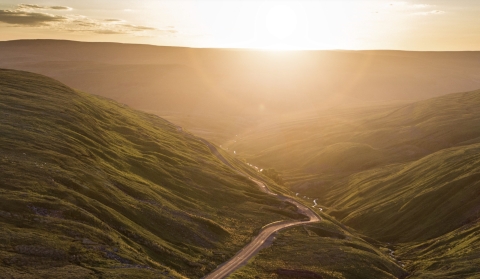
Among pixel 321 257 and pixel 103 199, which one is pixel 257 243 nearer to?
pixel 321 257

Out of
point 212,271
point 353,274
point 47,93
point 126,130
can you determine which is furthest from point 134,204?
point 47,93

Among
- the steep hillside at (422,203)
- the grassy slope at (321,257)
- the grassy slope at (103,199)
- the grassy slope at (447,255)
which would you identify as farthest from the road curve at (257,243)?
the grassy slope at (447,255)

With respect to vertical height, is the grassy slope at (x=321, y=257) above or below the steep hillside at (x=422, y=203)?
below

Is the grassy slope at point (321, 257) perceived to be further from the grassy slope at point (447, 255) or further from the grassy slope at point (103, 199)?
the grassy slope at point (103, 199)

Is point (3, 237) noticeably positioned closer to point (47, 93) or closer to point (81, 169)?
point (81, 169)

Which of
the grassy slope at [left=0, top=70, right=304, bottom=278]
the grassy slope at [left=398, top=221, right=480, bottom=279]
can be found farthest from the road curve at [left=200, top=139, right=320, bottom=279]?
the grassy slope at [left=398, top=221, right=480, bottom=279]

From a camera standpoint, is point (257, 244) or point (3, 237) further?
point (257, 244)

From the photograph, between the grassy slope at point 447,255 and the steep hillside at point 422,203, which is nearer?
the grassy slope at point 447,255

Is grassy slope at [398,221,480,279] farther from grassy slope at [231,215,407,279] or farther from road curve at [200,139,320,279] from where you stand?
road curve at [200,139,320,279]
